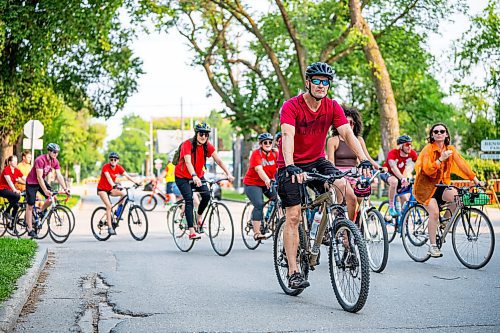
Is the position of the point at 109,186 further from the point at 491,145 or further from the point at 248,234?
the point at 491,145

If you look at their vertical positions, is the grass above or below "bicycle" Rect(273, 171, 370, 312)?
below

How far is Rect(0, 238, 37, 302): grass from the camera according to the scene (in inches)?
308

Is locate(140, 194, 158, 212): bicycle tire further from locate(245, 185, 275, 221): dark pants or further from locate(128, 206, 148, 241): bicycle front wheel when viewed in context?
locate(245, 185, 275, 221): dark pants

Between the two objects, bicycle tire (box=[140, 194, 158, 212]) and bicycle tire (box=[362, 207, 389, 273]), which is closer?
bicycle tire (box=[362, 207, 389, 273])

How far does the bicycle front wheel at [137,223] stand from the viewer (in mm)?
15352

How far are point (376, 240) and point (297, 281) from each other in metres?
2.48

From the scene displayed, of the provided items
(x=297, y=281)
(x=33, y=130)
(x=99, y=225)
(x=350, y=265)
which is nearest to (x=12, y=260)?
(x=297, y=281)

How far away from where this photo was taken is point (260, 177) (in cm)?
1264

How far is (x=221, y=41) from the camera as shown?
38.7 meters

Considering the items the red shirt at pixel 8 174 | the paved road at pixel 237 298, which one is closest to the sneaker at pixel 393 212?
the paved road at pixel 237 298

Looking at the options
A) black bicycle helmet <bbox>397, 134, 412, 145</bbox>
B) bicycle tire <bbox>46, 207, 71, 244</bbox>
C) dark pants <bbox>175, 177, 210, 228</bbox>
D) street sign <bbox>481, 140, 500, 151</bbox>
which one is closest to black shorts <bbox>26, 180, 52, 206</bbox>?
bicycle tire <bbox>46, 207, 71, 244</bbox>

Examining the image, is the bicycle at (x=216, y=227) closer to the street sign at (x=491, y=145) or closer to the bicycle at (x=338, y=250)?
the bicycle at (x=338, y=250)

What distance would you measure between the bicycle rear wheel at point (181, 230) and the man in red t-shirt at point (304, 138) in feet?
17.3

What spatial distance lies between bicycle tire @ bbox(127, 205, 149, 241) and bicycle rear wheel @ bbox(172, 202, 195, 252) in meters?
2.09
